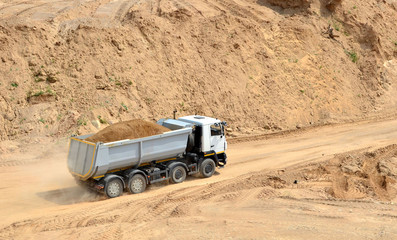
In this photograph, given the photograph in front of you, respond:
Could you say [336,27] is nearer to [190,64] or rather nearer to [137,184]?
[190,64]

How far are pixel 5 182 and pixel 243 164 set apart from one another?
9.58 metres

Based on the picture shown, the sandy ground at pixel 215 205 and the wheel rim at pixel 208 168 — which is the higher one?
A: the wheel rim at pixel 208 168

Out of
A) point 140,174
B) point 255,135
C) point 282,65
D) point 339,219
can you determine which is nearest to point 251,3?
point 282,65

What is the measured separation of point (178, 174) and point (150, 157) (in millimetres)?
1497

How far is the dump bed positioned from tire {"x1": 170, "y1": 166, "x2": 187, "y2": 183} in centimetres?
52

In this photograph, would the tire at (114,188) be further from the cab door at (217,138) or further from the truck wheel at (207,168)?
the cab door at (217,138)

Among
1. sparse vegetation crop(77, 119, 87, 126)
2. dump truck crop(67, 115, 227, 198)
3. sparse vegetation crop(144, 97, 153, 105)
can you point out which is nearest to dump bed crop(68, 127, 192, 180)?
dump truck crop(67, 115, 227, 198)

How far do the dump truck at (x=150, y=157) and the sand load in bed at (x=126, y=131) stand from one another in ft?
1.52

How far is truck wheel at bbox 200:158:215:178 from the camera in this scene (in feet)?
58.2

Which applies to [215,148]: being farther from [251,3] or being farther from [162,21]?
[251,3]

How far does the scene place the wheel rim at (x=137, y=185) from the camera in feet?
52.2

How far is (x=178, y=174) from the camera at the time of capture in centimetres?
1706

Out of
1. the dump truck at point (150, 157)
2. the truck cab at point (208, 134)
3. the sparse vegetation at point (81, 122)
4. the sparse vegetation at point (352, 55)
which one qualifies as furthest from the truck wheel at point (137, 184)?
the sparse vegetation at point (352, 55)

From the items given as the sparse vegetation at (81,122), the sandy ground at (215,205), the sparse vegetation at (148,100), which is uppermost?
the sparse vegetation at (148,100)
